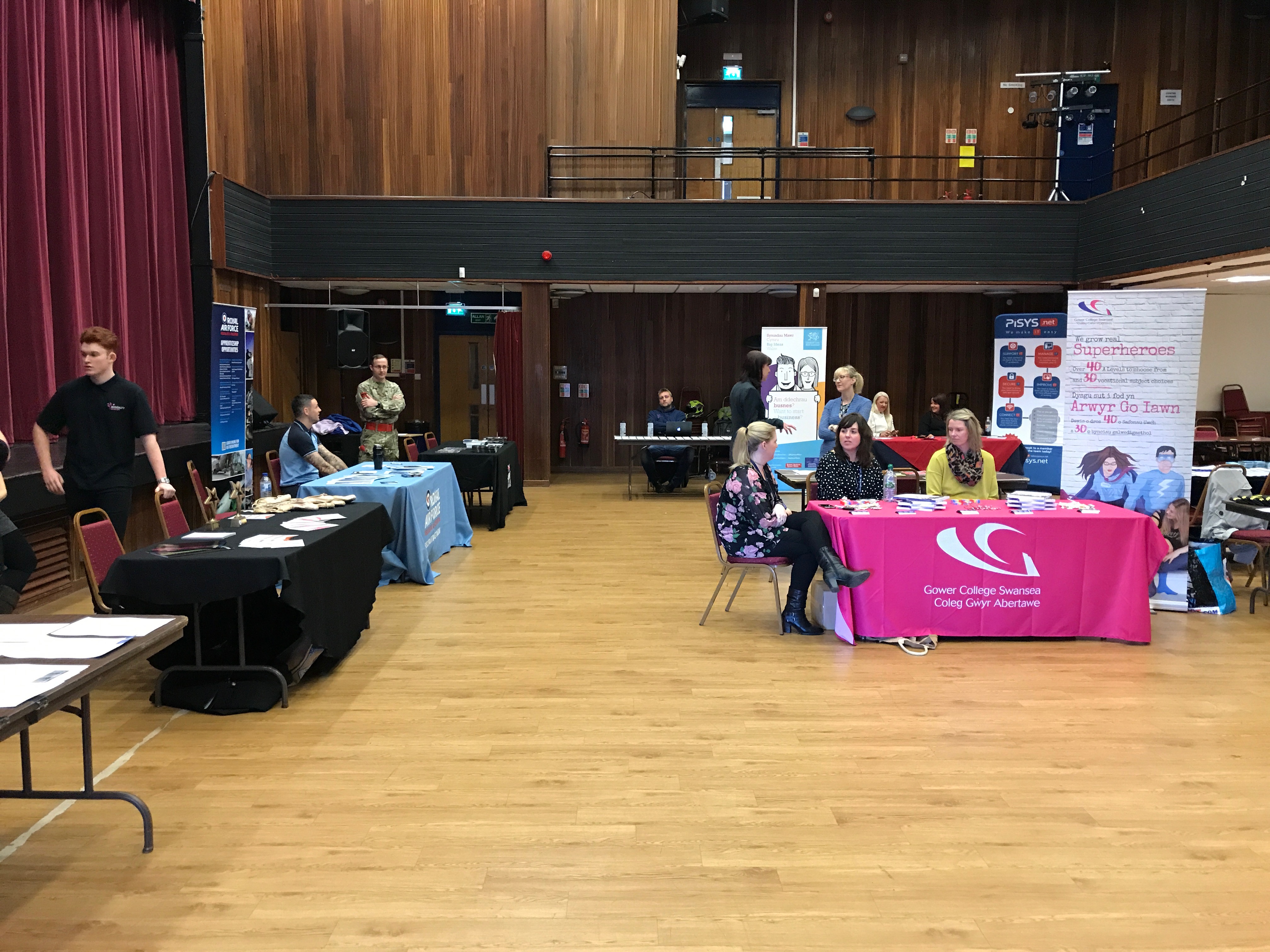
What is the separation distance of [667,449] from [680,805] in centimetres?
Answer: 796

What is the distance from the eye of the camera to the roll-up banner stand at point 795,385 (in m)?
10.4

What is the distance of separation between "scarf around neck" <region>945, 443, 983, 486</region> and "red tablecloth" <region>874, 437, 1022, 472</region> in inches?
145

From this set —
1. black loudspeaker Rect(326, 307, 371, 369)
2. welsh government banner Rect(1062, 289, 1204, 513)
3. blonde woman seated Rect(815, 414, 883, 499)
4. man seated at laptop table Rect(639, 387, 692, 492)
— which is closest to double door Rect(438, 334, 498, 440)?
black loudspeaker Rect(326, 307, 371, 369)

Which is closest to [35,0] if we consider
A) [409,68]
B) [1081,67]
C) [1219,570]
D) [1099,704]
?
[409,68]

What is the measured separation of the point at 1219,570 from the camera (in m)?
5.77

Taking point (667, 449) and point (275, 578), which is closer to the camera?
point (275, 578)

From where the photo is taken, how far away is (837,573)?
4930 mm

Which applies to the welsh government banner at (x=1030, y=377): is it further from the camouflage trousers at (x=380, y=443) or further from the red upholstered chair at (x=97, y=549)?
the red upholstered chair at (x=97, y=549)

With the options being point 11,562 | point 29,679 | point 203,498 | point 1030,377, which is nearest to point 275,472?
point 203,498

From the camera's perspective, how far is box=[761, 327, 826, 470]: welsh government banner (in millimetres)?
10352

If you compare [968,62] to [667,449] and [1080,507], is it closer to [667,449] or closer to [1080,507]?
[667,449]

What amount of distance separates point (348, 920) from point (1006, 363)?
31.3 feet

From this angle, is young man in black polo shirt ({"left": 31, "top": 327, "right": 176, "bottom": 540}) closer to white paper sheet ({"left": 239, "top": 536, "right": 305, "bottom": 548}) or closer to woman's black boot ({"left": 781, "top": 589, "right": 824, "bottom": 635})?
white paper sheet ({"left": 239, "top": 536, "right": 305, "bottom": 548})

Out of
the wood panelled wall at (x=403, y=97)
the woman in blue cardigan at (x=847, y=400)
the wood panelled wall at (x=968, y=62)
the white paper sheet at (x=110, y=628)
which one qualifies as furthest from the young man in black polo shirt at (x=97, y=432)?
the wood panelled wall at (x=968, y=62)
